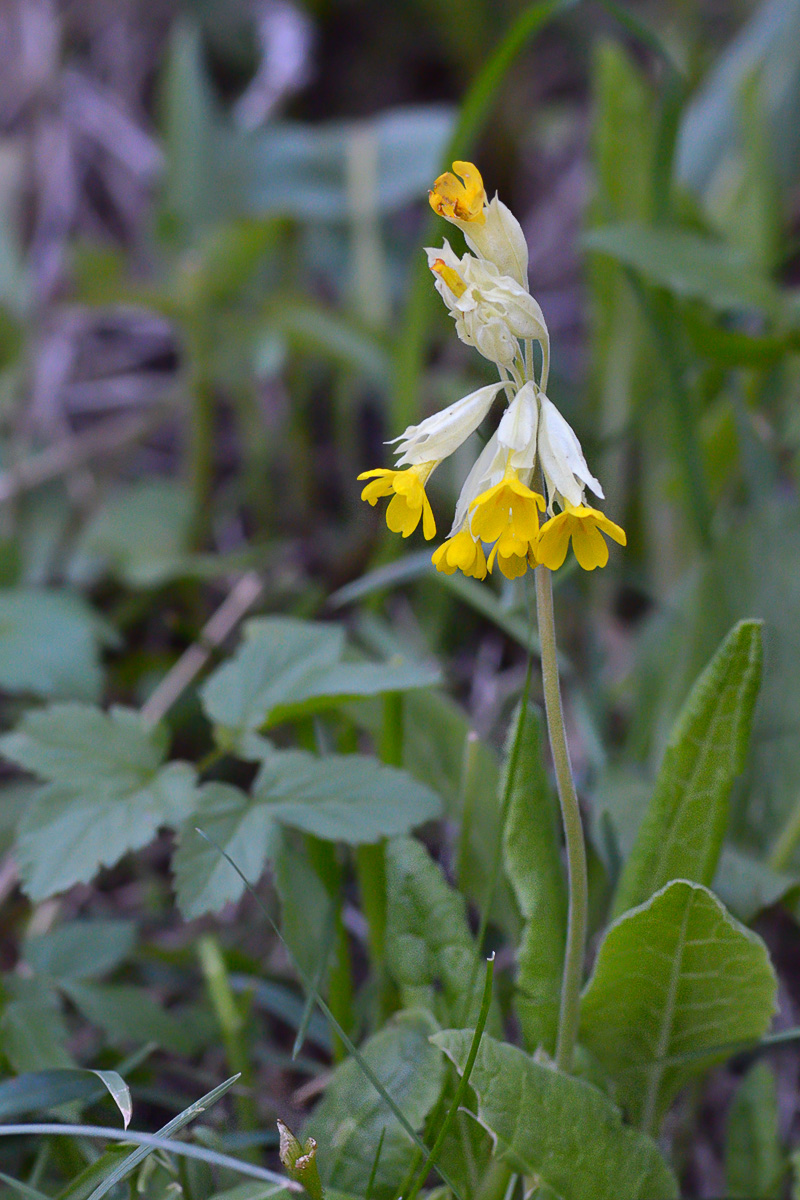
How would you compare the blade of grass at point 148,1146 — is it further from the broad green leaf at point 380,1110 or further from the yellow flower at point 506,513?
the yellow flower at point 506,513

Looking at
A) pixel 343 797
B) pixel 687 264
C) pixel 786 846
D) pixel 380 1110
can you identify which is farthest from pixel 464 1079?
pixel 687 264

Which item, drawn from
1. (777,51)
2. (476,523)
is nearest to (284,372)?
(777,51)

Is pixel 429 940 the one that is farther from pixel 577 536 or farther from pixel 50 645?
pixel 50 645

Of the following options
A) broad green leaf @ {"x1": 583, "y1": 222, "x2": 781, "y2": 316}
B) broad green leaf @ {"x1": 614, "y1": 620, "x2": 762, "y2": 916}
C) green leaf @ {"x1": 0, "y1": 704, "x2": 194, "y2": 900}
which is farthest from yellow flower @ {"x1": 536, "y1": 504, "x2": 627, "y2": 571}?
broad green leaf @ {"x1": 583, "y1": 222, "x2": 781, "y2": 316}

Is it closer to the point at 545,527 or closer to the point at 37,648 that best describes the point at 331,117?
the point at 37,648

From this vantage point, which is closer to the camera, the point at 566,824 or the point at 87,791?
the point at 566,824

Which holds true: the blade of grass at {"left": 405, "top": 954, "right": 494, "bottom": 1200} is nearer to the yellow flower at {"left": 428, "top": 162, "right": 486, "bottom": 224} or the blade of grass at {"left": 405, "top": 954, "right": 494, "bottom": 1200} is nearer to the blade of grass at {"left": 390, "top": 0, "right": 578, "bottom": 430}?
the yellow flower at {"left": 428, "top": 162, "right": 486, "bottom": 224}
